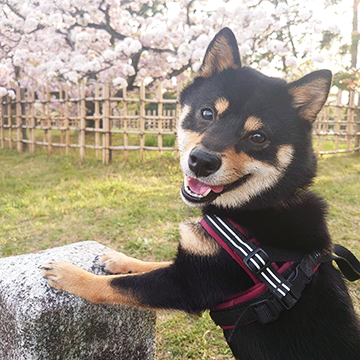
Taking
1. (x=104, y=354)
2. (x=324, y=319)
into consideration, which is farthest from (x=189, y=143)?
(x=104, y=354)

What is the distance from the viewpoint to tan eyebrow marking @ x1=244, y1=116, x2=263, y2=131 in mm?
1694

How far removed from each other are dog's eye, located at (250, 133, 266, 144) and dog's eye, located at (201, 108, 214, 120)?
0.28 meters

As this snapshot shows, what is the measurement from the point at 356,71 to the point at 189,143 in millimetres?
13919

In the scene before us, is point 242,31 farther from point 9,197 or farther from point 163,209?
point 9,197

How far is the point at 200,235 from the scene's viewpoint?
1.66 m

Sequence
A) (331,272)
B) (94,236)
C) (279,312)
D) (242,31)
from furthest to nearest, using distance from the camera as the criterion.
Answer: (242,31), (94,236), (331,272), (279,312)

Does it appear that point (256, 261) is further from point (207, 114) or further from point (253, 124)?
point (207, 114)

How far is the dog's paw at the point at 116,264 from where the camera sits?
200cm

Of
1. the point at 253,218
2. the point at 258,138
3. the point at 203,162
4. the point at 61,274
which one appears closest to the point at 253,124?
the point at 258,138

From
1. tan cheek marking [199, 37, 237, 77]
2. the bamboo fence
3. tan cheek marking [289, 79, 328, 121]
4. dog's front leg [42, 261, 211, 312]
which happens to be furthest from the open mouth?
the bamboo fence

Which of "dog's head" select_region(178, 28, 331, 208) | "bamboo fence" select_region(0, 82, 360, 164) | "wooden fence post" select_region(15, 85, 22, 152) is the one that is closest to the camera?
"dog's head" select_region(178, 28, 331, 208)

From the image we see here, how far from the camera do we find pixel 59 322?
1.72 meters

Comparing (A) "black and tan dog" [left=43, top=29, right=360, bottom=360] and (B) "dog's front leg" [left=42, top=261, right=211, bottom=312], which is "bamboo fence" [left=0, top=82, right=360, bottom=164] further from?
(B) "dog's front leg" [left=42, top=261, right=211, bottom=312]

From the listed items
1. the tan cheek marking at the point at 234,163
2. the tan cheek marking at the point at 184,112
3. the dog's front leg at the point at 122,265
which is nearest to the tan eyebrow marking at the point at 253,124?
the tan cheek marking at the point at 234,163
